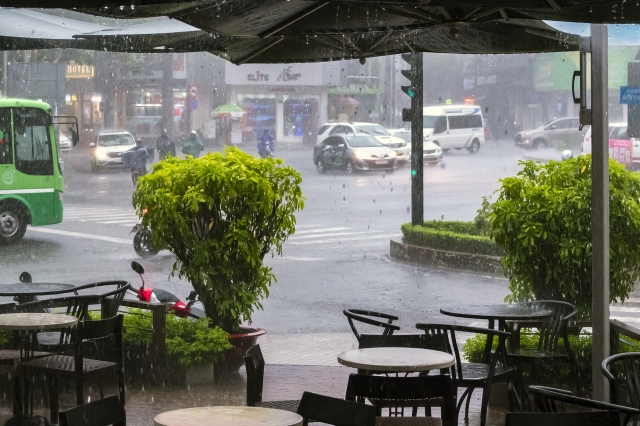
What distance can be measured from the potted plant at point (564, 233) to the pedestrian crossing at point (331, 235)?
1225cm

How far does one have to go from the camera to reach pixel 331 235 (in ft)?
70.2

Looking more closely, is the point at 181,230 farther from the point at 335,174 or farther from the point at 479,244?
the point at 335,174

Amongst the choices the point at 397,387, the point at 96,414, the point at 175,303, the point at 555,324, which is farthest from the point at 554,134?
the point at 96,414

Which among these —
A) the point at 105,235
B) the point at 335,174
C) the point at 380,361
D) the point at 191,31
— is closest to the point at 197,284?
the point at 191,31

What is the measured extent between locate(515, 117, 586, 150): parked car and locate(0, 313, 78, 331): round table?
128ft

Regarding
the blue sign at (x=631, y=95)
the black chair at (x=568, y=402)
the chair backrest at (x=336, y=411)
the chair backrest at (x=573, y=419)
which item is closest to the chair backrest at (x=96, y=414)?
the chair backrest at (x=336, y=411)

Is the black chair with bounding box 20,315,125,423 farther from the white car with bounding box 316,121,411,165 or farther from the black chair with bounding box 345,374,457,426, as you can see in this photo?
the white car with bounding box 316,121,411,165

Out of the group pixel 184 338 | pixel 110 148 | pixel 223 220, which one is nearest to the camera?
pixel 184 338

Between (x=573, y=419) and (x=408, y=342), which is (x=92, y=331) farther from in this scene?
(x=573, y=419)

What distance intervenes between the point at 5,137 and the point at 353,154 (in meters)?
18.8

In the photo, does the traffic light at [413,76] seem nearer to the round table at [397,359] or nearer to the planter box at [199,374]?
the planter box at [199,374]

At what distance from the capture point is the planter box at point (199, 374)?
25.3 ft

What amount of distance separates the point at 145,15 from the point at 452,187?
2732 cm

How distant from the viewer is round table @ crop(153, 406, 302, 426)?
4090 millimetres
